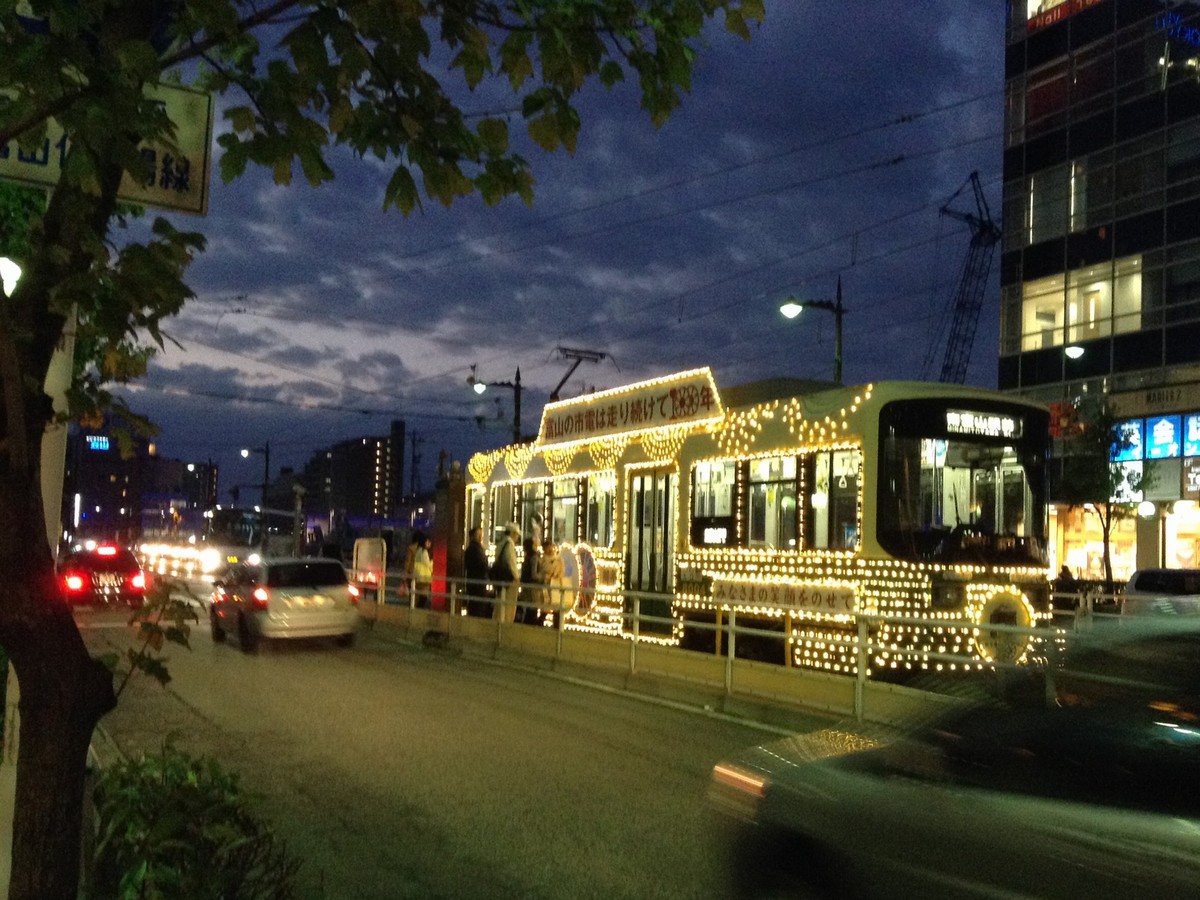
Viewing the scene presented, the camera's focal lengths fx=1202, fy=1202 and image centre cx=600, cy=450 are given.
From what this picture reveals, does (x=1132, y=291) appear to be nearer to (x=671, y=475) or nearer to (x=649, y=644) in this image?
(x=671, y=475)

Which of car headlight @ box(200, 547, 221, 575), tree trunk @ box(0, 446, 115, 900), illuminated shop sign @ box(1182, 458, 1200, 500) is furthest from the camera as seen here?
car headlight @ box(200, 547, 221, 575)

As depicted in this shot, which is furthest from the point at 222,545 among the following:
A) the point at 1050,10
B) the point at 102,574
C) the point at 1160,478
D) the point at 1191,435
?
the point at 1191,435

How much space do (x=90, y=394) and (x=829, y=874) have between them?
129 inches

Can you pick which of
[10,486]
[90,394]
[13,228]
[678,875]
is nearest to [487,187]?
[90,394]

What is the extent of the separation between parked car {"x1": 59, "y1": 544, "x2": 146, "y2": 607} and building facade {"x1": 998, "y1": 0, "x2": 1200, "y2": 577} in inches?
967

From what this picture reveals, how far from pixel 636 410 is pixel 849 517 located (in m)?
5.62

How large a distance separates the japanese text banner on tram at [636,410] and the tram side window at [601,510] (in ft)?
2.50

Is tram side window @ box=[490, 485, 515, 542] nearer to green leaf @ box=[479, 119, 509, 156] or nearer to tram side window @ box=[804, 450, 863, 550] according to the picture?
tram side window @ box=[804, 450, 863, 550]

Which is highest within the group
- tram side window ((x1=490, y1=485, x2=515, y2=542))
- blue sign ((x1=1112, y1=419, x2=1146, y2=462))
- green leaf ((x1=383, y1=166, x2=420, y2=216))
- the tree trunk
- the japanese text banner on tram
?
blue sign ((x1=1112, y1=419, x2=1146, y2=462))

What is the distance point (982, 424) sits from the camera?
563 inches

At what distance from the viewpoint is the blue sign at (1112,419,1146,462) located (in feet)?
110

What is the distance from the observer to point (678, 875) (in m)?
6.80

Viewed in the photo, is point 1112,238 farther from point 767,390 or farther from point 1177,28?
point 767,390

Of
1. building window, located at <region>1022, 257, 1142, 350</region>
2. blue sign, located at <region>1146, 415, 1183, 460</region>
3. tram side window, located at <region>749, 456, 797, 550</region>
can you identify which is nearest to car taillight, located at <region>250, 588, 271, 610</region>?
tram side window, located at <region>749, 456, 797, 550</region>
